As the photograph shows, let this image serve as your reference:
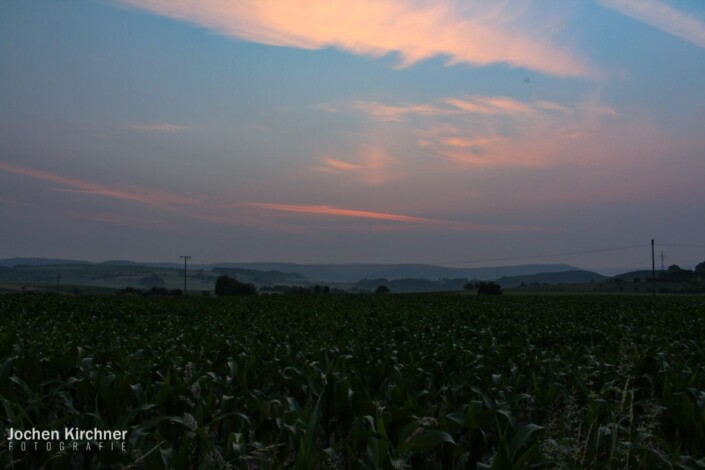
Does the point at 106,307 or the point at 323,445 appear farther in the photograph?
the point at 106,307

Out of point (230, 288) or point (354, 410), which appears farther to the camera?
point (230, 288)

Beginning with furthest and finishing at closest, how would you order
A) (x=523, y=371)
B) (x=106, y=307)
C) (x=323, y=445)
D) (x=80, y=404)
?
(x=106, y=307) < (x=523, y=371) < (x=80, y=404) < (x=323, y=445)

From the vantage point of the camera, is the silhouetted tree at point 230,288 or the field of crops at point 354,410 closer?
the field of crops at point 354,410

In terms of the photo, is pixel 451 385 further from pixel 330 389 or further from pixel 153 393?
pixel 153 393

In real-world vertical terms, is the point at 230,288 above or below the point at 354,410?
below

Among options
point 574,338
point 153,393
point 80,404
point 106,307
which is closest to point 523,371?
point 153,393

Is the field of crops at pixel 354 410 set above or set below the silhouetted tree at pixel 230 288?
above

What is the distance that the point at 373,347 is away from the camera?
11.1 meters

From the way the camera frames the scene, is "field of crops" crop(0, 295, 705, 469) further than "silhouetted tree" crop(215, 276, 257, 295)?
No

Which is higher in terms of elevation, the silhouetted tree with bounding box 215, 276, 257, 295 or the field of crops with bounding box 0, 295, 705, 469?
the field of crops with bounding box 0, 295, 705, 469

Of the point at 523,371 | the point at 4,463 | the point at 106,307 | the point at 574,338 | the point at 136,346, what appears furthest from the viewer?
the point at 106,307

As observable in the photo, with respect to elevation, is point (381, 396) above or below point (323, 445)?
above

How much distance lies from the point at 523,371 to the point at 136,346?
730 cm

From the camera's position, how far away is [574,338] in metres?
16.7
